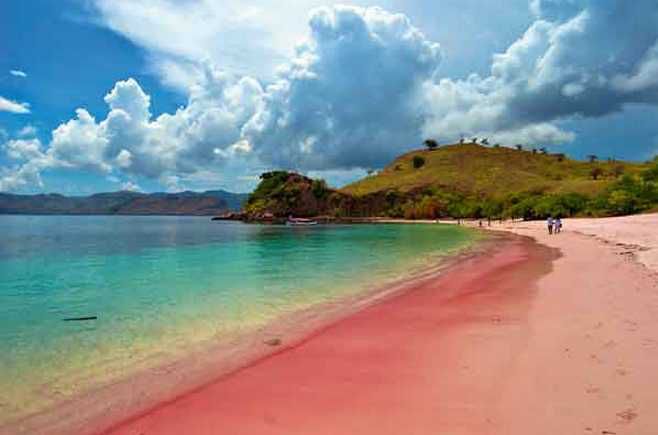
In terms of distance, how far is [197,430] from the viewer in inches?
254

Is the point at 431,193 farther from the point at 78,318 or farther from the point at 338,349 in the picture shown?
the point at 338,349

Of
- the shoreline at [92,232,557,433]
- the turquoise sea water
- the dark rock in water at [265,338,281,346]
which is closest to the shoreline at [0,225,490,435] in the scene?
the dark rock in water at [265,338,281,346]

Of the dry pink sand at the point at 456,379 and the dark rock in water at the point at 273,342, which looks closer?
the dry pink sand at the point at 456,379

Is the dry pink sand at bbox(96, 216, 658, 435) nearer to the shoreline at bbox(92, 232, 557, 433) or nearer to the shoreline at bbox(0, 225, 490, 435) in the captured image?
the shoreline at bbox(92, 232, 557, 433)

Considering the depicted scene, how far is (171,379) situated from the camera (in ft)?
29.4

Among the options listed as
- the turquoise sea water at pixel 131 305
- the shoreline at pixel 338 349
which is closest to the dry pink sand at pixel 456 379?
the shoreline at pixel 338 349

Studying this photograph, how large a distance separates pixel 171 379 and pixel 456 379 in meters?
5.58

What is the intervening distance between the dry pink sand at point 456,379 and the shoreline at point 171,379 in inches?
19.6

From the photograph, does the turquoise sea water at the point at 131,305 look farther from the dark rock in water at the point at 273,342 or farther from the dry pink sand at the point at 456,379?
the dry pink sand at the point at 456,379

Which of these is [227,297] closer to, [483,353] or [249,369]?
[249,369]

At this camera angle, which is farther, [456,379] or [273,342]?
[273,342]

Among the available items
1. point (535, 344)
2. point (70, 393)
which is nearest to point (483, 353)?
point (535, 344)

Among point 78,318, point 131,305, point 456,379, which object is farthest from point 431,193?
point 456,379

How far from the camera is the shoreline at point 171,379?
7.09 m
